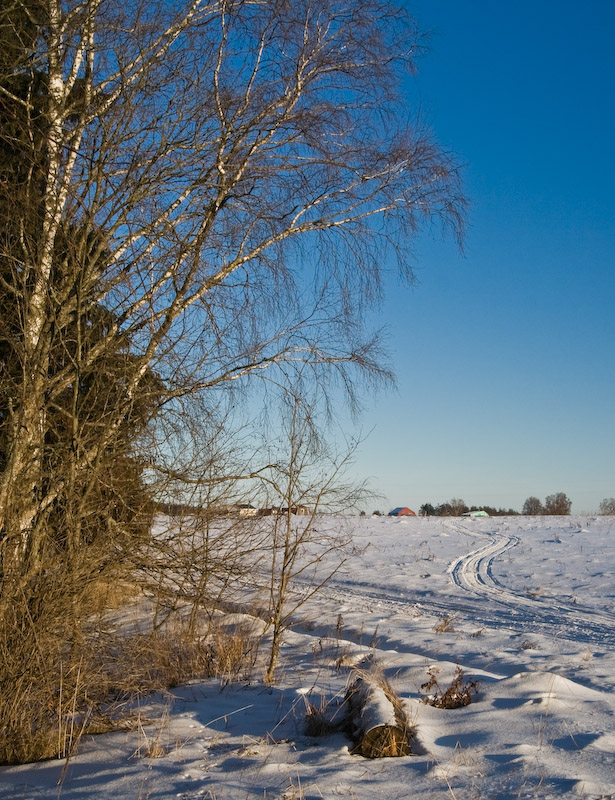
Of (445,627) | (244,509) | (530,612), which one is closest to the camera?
(244,509)

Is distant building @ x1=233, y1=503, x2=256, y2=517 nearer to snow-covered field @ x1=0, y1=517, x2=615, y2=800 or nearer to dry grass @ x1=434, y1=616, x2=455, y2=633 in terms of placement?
snow-covered field @ x1=0, y1=517, x2=615, y2=800

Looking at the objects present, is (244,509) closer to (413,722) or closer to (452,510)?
(413,722)

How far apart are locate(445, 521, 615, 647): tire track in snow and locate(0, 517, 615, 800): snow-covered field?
39mm

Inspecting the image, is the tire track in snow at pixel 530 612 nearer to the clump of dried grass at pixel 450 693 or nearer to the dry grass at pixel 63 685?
the clump of dried grass at pixel 450 693

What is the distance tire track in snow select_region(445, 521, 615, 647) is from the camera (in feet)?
25.2

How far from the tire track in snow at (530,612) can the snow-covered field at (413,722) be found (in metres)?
0.04

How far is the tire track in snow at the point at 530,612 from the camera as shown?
7691 mm

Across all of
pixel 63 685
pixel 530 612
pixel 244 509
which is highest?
pixel 244 509

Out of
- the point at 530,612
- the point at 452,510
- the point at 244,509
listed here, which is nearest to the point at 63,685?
the point at 244,509

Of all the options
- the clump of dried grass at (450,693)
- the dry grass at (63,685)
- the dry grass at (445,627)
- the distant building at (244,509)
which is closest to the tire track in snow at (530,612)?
the dry grass at (445,627)

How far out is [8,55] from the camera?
473 centimetres

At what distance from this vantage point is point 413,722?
3.81m

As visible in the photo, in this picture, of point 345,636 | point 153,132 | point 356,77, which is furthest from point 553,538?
point 153,132

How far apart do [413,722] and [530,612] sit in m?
5.78
